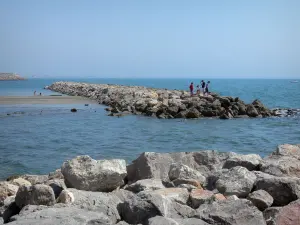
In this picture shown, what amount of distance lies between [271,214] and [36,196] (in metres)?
3.01

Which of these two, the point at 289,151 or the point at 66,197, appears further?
the point at 289,151

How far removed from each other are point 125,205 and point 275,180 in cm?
234

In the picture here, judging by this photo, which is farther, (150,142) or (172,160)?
(150,142)

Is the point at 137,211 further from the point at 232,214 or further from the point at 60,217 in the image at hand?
the point at 232,214

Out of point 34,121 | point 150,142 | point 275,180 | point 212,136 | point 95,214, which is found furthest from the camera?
point 34,121

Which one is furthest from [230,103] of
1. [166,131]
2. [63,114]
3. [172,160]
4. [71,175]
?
[71,175]

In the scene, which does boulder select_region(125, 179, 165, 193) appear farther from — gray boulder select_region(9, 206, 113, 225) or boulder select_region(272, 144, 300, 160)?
boulder select_region(272, 144, 300, 160)

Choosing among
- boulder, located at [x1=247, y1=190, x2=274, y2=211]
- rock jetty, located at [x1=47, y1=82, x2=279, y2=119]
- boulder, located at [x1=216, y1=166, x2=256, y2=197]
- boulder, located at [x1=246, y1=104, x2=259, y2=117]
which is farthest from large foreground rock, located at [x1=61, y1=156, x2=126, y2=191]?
boulder, located at [x1=246, y1=104, x2=259, y2=117]

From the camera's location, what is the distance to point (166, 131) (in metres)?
22.1

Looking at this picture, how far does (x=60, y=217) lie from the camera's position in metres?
4.22

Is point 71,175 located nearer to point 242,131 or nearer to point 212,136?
point 212,136

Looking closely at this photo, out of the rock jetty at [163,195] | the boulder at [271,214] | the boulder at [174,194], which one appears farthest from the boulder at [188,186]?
the boulder at [271,214]

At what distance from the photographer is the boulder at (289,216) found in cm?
469

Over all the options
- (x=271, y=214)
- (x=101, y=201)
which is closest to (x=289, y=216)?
(x=271, y=214)
